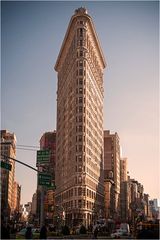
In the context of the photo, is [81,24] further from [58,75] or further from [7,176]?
[7,176]

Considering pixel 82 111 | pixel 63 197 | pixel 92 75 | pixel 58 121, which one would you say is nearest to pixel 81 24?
pixel 92 75

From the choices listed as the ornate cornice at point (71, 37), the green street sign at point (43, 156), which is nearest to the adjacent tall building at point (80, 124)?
the ornate cornice at point (71, 37)

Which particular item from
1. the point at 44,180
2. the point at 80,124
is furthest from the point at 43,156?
the point at 80,124

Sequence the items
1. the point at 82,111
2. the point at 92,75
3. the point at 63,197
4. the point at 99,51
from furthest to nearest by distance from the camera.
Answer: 1. the point at 99,51
2. the point at 92,75
3. the point at 63,197
4. the point at 82,111

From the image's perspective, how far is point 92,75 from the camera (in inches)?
6004

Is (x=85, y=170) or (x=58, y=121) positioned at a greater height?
(x=58, y=121)

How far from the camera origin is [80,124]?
130625 mm

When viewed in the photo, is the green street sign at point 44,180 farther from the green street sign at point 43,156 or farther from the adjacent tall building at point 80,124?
the adjacent tall building at point 80,124

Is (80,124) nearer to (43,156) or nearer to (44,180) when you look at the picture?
(43,156)

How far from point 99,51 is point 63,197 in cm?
6481

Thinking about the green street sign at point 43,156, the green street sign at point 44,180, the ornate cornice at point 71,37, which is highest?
the ornate cornice at point 71,37

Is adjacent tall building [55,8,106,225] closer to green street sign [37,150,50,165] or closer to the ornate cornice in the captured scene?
the ornate cornice

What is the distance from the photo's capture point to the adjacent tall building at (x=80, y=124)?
413ft

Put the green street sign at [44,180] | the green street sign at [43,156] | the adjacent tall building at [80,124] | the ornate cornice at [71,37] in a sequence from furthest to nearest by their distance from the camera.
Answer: the ornate cornice at [71,37], the adjacent tall building at [80,124], the green street sign at [43,156], the green street sign at [44,180]
